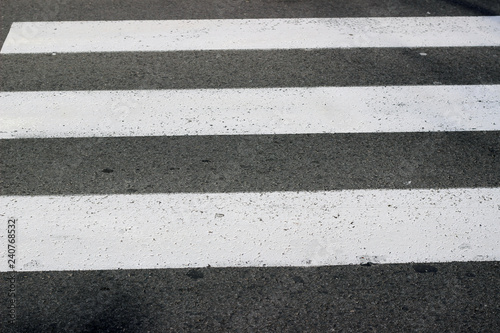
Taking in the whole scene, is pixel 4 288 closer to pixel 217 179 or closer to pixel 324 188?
pixel 217 179

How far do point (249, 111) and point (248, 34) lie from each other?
44.5 inches

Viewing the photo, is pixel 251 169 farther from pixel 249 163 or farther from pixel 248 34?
pixel 248 34

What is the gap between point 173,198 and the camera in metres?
3.78

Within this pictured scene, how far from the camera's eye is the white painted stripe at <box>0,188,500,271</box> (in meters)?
3.41

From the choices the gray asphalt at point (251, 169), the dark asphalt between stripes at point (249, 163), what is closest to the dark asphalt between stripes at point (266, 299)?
the gray asphalt at point (251, 169)

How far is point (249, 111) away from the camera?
14.8 ft

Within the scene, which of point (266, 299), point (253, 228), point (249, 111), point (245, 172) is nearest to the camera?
point (266, 299)

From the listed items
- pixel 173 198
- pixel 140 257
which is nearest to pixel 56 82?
pixel 173 198

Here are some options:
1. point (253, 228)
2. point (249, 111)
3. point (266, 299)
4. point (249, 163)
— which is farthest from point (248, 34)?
point (266, 299)

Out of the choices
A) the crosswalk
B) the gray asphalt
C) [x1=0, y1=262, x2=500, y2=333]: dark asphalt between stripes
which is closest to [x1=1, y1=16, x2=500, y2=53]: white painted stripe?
the crosswalk

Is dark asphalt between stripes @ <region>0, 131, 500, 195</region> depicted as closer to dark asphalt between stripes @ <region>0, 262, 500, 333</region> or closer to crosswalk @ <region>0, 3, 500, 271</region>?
crosswalk @ <region>0, 3, 500, 271</region>

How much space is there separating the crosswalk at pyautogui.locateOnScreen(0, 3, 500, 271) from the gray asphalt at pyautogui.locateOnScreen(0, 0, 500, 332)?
24mm

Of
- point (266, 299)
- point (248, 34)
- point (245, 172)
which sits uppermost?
point (248, 34)

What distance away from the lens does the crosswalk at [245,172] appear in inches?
137
